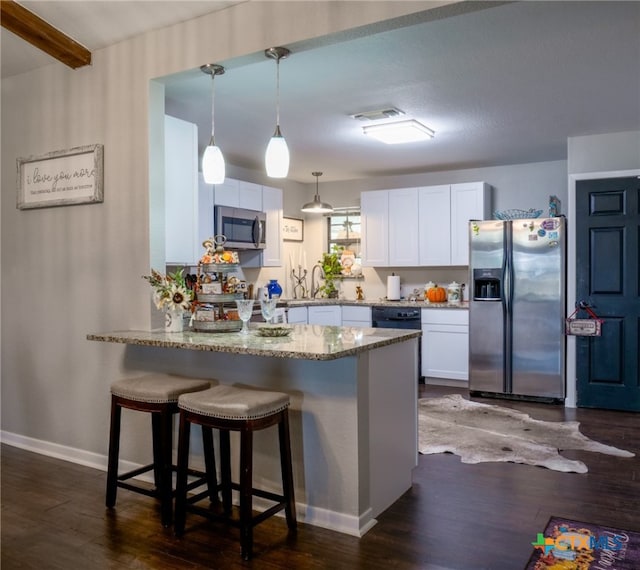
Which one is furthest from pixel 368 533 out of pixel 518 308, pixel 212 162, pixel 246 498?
pixel 518 308

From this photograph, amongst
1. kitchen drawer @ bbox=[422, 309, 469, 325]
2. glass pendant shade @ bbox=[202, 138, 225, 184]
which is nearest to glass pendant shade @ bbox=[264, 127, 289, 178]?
glass pendant shade @ bbox=[202, 138, 225, 184]

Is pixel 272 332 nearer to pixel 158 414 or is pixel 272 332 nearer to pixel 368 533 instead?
pixel 158 414

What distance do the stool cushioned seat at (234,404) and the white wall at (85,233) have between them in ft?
3.09

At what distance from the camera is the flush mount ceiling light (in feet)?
14.8

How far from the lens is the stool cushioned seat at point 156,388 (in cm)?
271

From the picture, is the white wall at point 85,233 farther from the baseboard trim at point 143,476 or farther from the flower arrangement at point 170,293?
the flower arrangement at point 170,293

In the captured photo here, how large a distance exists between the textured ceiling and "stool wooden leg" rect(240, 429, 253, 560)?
190cm

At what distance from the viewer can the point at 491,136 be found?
5.01m

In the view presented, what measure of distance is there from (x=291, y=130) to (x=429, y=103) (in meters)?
1.24

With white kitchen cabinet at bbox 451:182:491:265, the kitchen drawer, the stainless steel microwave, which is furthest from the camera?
white kitchen cabinet at bbox 451:182:491:265

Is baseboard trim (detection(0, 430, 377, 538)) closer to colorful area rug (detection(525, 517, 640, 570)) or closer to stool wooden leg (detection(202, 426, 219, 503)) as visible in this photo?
stool wooden leg (detection(202, 426, 219, 503))

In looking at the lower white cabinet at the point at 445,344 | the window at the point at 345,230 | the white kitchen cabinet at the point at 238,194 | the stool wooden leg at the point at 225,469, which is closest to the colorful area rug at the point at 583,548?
the stool wooden leg at the point at 225,469

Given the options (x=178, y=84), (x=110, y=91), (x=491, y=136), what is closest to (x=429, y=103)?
→ (x=491, y=136)

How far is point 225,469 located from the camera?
9.33ft
